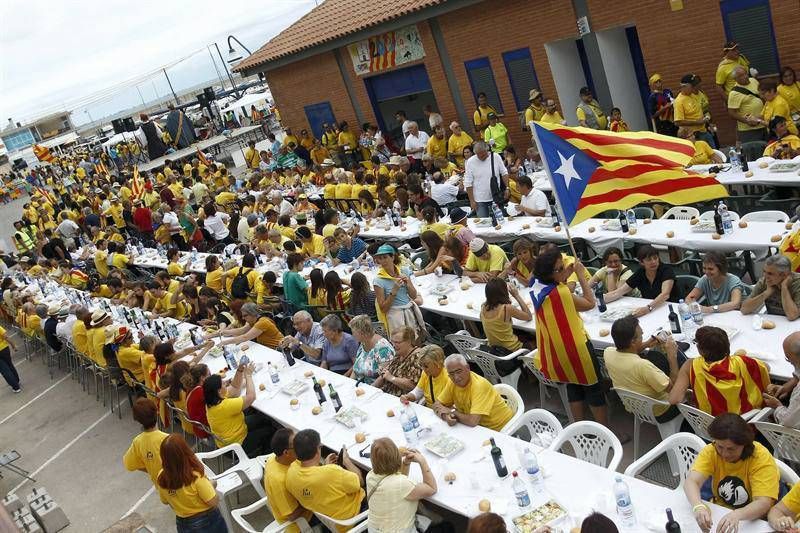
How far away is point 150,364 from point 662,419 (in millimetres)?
6835

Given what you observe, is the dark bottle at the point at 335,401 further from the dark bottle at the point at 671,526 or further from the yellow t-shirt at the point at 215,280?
the yellow t-shirt at the point at 215,280

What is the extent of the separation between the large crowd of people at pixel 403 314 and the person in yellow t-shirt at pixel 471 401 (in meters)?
0.02

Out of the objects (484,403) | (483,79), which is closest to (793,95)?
(483,79)

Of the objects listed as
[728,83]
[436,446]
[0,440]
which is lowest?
[0,440]

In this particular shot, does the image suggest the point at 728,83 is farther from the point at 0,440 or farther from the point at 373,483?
the point at 0,440

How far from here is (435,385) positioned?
6949mm

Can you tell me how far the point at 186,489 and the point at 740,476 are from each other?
4.45 meters

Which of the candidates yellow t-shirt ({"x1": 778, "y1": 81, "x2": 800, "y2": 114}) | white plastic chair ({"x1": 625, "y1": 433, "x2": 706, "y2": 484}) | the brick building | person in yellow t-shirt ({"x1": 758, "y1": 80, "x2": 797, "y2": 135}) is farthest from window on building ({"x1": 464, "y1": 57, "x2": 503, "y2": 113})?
white plastic chair ({"x1": 625, "y1": 433, "x2": 706, "y2": 484})

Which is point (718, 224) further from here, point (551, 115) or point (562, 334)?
point (551, 115)

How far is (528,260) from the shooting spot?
877cm

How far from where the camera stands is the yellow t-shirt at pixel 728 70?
12.4m

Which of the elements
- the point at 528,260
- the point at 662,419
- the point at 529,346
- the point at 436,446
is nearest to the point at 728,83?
the point at 528,260

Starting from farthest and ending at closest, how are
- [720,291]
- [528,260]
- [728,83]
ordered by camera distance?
1. [728,83]
2. [528,260]
3. [720,291]

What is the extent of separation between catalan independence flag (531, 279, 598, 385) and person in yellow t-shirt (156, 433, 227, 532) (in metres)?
3.32
